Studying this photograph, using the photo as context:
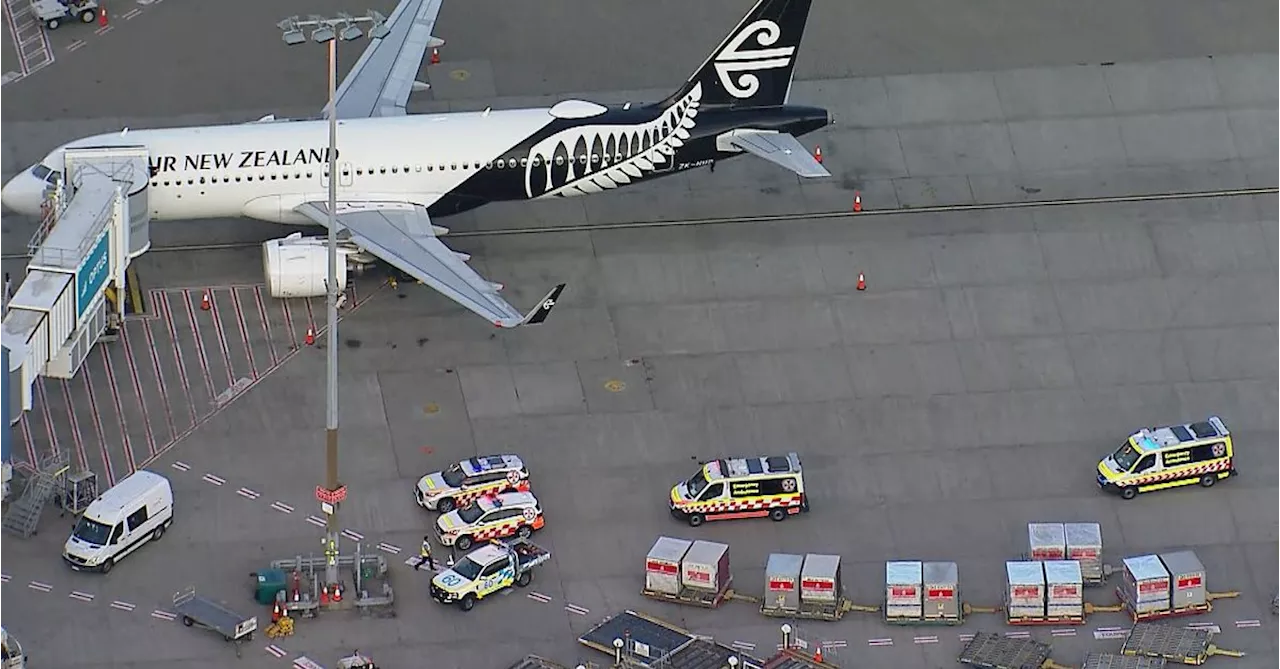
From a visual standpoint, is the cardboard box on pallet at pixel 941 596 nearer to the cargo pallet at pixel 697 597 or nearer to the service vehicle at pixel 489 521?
the cargo pallet at pixel 697 597

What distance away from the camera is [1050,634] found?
331ft

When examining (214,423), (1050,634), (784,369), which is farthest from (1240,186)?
(214,423)

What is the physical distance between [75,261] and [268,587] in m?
15.5

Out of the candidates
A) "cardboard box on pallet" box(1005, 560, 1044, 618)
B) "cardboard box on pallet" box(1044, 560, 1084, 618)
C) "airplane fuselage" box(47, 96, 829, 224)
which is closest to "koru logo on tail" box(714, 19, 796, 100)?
"airplane fuselage" box(47, 96, 829, 224)

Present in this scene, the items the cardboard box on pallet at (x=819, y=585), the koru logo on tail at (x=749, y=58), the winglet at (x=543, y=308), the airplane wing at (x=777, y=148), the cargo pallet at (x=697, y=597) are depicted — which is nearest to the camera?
the cardboard box on pallet at (x=819, y=585)

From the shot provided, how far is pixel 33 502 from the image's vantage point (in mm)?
105125

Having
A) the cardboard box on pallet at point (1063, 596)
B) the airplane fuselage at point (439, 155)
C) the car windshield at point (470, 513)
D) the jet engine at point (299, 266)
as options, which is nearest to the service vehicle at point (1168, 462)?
the cardboard box on pallet at point (1063, 596)

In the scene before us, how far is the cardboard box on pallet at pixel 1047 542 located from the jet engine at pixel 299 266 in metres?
28.4

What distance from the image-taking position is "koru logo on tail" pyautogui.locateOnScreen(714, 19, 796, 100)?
12044 cm

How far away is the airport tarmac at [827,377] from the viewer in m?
102

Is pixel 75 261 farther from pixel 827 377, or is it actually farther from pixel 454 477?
pixel 827 377

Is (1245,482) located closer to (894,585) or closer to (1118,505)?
(1118,505)

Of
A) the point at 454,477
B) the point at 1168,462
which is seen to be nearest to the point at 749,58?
the point at 454,477

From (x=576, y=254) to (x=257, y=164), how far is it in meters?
13.0
